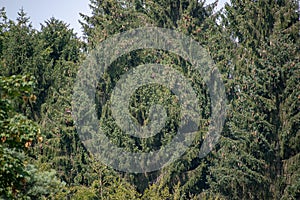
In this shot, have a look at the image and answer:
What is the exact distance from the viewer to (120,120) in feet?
105

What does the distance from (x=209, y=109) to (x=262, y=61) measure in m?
4.83

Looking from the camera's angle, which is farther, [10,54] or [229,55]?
[10,54]

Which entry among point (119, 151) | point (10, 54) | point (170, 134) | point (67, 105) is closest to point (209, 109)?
point (170, 134)

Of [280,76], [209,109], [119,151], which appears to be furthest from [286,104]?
[119,151]

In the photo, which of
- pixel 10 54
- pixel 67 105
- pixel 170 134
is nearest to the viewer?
pixel 170 134

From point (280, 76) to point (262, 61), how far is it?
3.55ft

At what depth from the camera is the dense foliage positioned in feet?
89.6

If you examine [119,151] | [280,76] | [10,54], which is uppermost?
[10,54]

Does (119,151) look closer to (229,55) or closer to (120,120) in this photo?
(120,120)

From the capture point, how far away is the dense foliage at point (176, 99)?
2731 centimetres

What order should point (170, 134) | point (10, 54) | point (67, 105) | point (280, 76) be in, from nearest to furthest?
point (280, 76), point (170, 134), point (67, 105), point (10, 54)

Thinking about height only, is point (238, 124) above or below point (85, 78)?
below

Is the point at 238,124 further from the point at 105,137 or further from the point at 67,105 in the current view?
the point at 67,105

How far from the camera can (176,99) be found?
3212 cm
